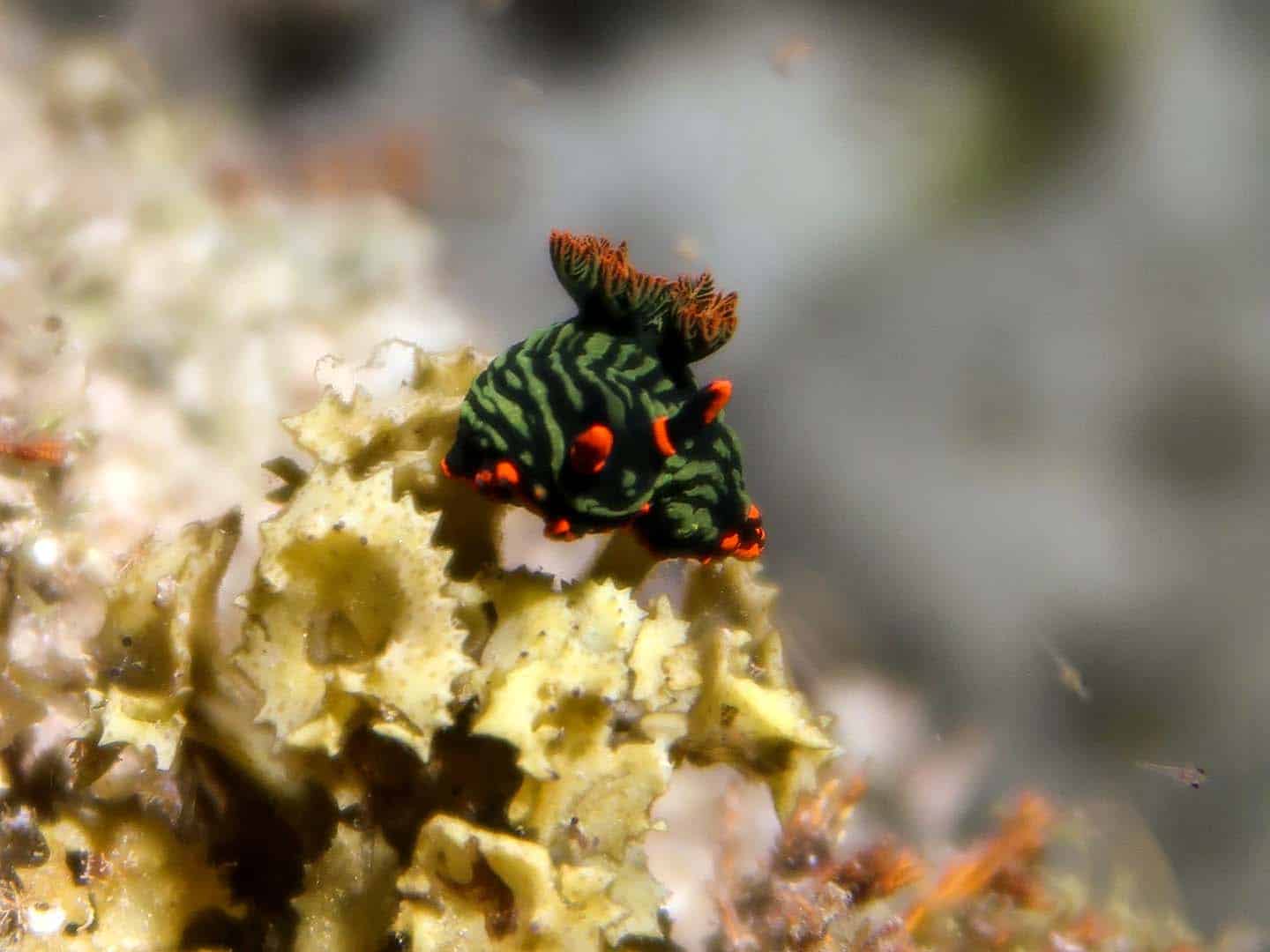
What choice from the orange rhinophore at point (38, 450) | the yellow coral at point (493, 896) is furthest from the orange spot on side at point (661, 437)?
the orange rhinophore at point (38, 450)

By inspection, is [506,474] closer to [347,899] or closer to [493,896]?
[493,896]

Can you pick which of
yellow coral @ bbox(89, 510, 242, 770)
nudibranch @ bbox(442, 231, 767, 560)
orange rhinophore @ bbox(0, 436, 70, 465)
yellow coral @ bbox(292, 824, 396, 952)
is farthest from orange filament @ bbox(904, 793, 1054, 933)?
orange rhinophore @ bbox(0, 436, 70, 465)

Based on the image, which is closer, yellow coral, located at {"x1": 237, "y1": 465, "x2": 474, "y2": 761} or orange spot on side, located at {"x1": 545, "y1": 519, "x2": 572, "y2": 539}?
yellow coral, located at {"x1": 237, "y1": 465, "x2": 474, "y2": 761}

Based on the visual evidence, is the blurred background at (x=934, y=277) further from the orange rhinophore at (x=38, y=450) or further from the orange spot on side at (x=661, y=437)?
the orange spot on side at (x=661, y=437)

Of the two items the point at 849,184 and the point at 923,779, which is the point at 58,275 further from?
the point at 923,779

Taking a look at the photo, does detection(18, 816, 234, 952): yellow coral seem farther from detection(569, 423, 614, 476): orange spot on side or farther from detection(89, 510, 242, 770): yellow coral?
detection(569, 423, 614, 476): orange spot on side

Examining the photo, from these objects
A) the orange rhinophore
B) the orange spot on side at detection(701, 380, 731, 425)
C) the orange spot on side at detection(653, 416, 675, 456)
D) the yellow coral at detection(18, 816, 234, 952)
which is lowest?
the yellow coral at detection(18, 816, 234, 952)
